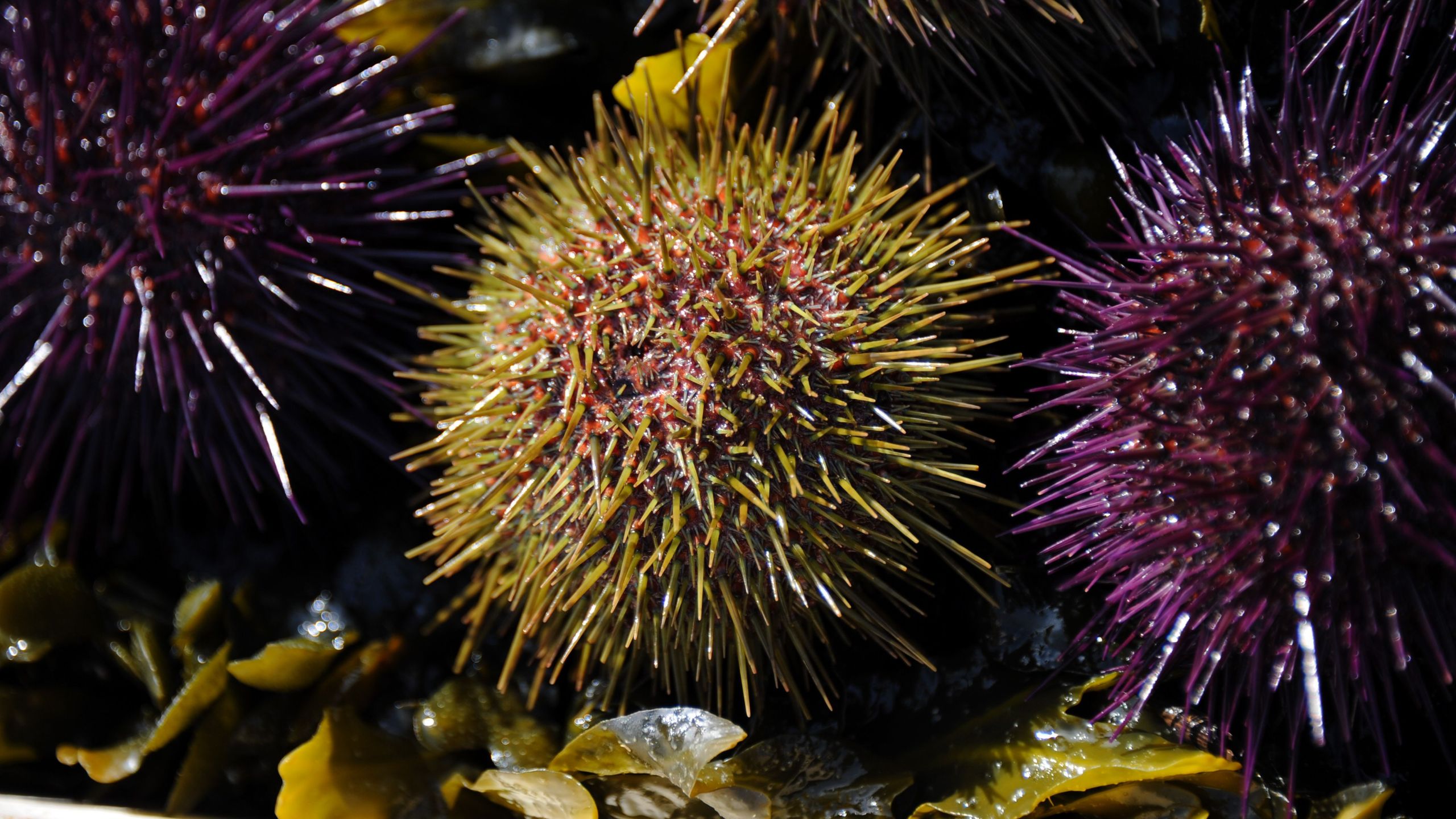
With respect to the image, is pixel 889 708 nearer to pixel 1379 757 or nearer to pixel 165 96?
pixel 1379 757

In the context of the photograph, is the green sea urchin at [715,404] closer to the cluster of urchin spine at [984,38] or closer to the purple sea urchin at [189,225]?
the cluster of urchin spine at [984,38]

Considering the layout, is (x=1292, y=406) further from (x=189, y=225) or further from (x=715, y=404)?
(x=189, y=225)

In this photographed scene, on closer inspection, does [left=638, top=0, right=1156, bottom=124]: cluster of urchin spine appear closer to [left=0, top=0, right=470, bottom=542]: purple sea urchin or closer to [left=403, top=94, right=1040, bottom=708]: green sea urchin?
[left=403, top=94, right=1040, bottom=708]: green sea urchin

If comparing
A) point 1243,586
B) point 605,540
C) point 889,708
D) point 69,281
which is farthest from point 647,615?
point 69,281

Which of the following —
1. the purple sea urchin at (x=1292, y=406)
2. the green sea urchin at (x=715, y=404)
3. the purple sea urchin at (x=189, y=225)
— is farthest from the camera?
the purple sea urchin at (x=189, y=225)

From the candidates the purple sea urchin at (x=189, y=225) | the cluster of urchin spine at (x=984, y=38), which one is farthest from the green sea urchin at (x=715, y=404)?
the purple sea urchin at (x=189, y=225)

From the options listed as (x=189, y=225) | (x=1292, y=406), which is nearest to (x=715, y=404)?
(x=1292, y=406)
